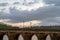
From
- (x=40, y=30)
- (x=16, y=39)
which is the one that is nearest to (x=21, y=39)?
(x=16, y=39)

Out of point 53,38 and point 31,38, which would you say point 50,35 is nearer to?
point 53,38

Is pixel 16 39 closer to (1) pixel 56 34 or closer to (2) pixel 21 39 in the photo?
(2) pixel 21 39

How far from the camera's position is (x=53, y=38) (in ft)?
10.8

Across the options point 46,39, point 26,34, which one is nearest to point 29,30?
point 26,34

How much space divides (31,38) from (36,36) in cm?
11

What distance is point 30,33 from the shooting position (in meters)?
3.39

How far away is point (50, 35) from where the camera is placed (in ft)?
10.8

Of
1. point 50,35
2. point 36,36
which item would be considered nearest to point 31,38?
point 36,36

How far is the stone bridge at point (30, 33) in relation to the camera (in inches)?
129

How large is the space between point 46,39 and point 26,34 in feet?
1.20

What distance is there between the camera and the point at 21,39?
3.39 metres

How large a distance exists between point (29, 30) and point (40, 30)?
198 millimetres

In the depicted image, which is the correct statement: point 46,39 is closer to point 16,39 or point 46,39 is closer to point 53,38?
point 53,38

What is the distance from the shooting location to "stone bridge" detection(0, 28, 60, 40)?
3287 millimetres
